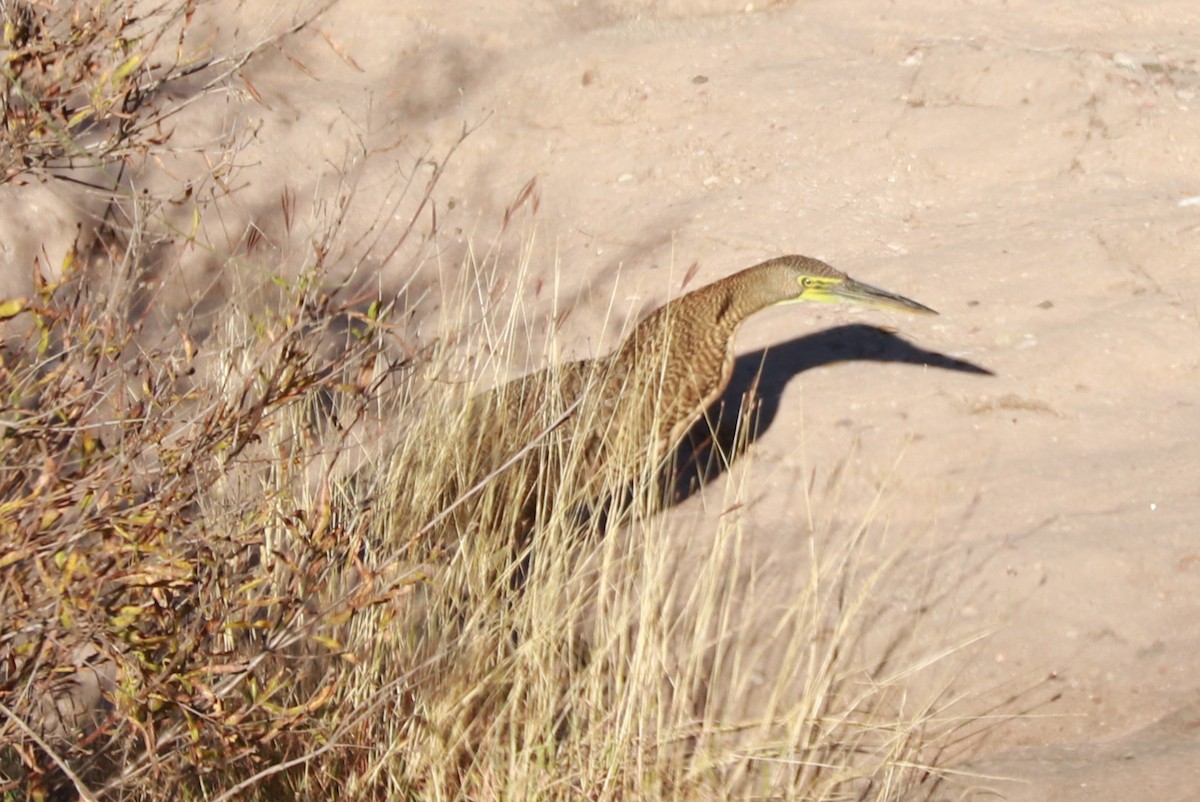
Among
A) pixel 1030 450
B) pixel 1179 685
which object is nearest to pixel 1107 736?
pixel 1179 685

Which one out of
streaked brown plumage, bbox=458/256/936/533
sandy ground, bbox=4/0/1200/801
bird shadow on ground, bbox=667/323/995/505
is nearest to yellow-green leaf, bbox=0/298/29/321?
sandy ground, bbox=4/0/1200/801

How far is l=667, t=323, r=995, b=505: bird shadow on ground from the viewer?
463 cm

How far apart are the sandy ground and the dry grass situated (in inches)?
20.8

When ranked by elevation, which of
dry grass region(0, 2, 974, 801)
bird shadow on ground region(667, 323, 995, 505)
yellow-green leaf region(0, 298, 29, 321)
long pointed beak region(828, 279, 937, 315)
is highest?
yellow-green leaf region(0, 298, 29, 321)

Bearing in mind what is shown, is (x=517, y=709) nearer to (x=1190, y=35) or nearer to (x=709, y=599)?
(x=709, y=599)

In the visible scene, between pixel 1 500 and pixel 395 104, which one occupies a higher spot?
pixel 1 500

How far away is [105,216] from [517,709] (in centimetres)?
332

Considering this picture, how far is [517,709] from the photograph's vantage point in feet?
9.43

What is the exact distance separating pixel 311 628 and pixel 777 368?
256cm

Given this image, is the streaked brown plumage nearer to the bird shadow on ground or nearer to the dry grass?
the bird shadow on ground

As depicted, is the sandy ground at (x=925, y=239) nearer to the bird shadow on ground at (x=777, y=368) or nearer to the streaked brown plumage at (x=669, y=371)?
the bird shadow on ground at (x=777, y=368)

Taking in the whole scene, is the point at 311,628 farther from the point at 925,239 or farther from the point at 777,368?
the point at 925,239

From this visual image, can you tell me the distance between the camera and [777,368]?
488cm

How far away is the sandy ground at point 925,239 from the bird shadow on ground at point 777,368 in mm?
14
